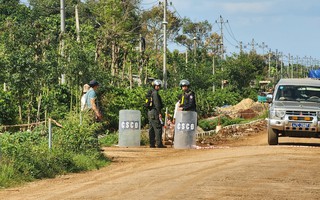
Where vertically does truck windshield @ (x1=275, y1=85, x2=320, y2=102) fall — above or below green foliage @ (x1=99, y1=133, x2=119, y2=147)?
above

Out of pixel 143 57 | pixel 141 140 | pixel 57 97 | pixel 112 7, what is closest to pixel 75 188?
pixel 141 140

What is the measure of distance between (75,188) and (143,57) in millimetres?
32431

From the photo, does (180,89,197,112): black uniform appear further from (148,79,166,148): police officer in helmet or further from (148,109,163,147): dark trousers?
(148,109,163,147): dark trousers

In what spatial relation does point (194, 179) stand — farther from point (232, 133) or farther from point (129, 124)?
point (232, 133)

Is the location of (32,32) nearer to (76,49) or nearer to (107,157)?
(76,49)

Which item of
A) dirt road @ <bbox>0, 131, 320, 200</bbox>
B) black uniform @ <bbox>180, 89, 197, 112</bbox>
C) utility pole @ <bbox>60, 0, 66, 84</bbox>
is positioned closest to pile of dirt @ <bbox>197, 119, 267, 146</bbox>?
black uniform @ <bbox>180, 89, 197, 112</bbox>

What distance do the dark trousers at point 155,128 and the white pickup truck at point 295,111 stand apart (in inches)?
124

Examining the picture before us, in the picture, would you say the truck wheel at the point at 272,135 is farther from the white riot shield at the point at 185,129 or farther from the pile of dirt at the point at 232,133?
the pile of dirt at the point at 232,133

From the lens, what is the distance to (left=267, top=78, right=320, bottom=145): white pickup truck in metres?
21.5

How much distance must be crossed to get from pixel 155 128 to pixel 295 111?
4005 millimetres

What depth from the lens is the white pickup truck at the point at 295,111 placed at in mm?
21500

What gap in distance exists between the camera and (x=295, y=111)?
70.9 ft

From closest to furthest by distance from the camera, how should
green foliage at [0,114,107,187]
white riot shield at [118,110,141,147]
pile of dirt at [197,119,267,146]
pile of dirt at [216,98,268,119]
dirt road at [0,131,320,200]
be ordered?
dirt road at [0,131,320,200] < green foliage at [0,114,107,187] < white riot shield at [118,110,141,147] < pile of dirt at [197,119,267,146] < pile of dirt at [216,98,268,119]

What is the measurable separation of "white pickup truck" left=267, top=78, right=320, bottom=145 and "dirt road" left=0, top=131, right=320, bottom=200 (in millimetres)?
2743
